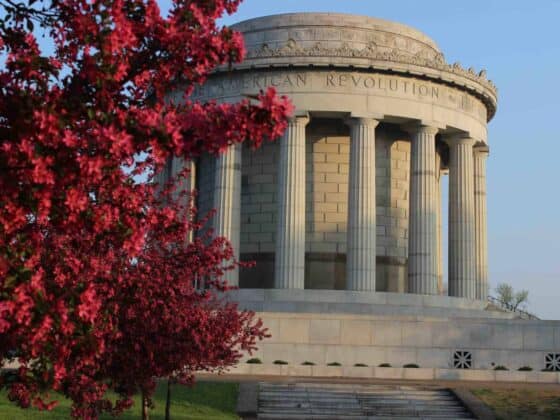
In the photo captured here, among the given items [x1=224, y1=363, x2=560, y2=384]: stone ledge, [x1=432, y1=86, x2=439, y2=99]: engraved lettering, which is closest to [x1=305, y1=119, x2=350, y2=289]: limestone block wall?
[x1=432, y1=86, x2=439, y2=99]: engraved lettering

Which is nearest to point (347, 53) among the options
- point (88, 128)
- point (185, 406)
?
point (185, 406)

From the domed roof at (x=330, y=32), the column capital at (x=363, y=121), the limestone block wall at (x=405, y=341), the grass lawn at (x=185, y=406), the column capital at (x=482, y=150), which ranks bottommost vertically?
the grass lawn at (x=185, y=406)

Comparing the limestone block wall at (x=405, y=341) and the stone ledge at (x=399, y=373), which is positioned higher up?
the limestone block wall at (x=405, y=341)

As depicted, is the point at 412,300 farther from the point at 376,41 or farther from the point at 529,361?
the point at 376,41

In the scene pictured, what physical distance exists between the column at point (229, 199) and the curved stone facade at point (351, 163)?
11 cm

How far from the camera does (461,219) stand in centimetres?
6600

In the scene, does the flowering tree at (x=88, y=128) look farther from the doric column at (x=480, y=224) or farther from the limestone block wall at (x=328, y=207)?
the doric column at (x=480, y=224)

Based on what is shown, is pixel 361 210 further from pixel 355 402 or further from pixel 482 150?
pixel 355 402

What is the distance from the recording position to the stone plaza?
173 ft

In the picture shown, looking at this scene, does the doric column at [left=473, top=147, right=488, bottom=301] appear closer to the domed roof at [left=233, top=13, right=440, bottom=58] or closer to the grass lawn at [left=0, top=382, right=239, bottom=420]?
the domed roof at [left=233, top=13, right=440, bottom=58]

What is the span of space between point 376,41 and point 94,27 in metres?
55.5

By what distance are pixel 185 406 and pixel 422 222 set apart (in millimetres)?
29507

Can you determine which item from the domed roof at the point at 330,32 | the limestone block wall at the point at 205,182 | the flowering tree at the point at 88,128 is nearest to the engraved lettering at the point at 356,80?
the domed roof at the point at 330,32

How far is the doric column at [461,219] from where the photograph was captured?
6500 cm
